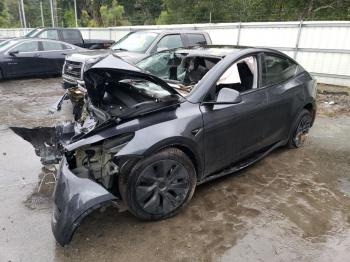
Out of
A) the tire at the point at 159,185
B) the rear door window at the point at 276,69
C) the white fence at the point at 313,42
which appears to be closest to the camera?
the tire at the point at 159,185

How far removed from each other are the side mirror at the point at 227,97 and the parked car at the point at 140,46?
4.65 metres

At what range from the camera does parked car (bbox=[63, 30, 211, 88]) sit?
8.13 meters

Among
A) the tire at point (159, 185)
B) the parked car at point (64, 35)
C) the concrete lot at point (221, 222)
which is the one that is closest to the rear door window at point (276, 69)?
the concrete lot at point (221, 222)

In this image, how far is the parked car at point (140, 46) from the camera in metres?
8.13

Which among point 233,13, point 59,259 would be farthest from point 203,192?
point 233,13

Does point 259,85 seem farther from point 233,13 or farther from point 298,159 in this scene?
point 233,13

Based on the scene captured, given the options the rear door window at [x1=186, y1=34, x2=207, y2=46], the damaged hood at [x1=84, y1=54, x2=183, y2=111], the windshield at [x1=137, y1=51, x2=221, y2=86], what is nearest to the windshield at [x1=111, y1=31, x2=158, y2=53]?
the rear door window at [x1=186, y1=34, x2=207, y2=46]

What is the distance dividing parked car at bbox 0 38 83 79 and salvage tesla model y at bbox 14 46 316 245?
27.2 ft

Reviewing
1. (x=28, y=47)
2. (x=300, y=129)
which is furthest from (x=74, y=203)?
(x=28, y=47)

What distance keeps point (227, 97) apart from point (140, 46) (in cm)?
551

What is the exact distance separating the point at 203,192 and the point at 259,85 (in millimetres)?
1510

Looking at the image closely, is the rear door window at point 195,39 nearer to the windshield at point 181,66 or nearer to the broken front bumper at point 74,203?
the windshield at point 181,66

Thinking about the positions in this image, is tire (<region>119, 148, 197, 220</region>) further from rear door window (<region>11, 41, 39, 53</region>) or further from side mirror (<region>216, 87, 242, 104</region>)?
rear door window (<region>11, 41, 39, 53</region>)

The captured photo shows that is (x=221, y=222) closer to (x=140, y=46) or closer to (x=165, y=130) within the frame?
(x=165, y=130)
